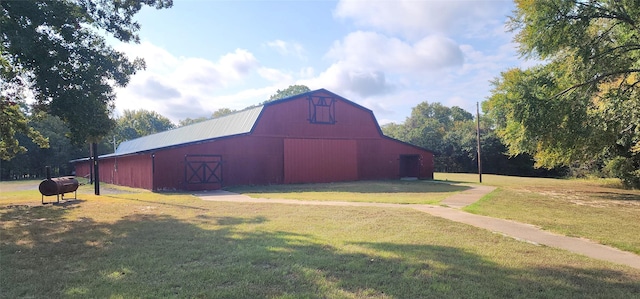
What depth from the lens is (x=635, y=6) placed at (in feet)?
47.6

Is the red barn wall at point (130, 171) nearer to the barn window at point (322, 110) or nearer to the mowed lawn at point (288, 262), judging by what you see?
the barn window at point (322, 110)

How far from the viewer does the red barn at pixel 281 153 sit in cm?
2433

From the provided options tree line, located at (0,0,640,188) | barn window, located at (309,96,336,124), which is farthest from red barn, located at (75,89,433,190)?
tree line, located at (0,0,640,188)

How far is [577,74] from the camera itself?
17031 mm

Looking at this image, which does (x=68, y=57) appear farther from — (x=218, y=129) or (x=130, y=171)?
(x=218, y=129)

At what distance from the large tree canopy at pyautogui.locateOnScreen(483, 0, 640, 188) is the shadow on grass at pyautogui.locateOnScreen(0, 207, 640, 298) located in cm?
1413

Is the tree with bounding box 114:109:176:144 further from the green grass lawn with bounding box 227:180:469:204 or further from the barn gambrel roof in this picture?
the green grass lawn with bounding box 227:180:469:204

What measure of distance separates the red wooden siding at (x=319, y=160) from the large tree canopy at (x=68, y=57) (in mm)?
16153

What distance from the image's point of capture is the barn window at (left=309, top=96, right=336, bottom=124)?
29922mm

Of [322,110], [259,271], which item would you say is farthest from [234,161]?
[259,271]

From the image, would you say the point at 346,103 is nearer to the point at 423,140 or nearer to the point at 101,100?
the point at 101,100

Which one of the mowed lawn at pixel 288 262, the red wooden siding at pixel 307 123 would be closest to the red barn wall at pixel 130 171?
the red wooden siding at pixel 307 123

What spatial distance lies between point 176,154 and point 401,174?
20511 mm

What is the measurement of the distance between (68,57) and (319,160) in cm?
2002
